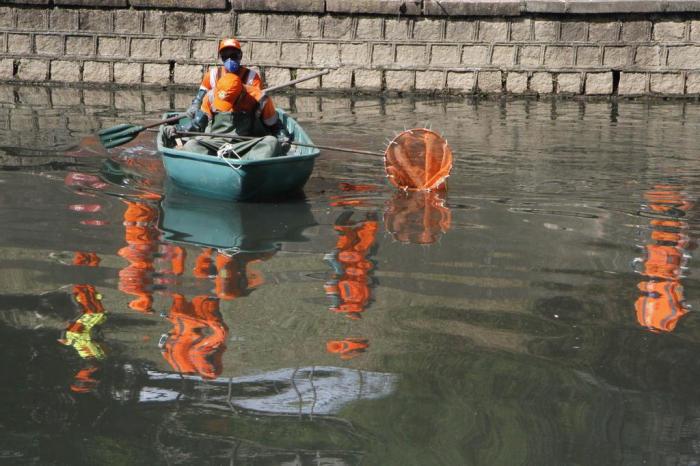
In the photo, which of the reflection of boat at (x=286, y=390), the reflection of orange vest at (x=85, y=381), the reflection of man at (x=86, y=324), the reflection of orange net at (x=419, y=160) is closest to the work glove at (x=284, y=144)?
the reflection of orange net at (x=419, y=160)

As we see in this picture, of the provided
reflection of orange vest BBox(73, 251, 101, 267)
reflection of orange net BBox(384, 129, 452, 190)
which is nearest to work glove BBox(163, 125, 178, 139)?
reflection of orange net BBox(384, 129, 452, 190)

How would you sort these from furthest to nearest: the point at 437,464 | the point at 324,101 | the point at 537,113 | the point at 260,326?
the point at 324,101
the point at 537,113
the point at 260,326
the point at 437,464

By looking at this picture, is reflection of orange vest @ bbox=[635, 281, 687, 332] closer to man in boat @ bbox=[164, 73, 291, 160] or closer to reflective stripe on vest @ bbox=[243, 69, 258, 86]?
man in boat @ bbox=[164, 73, 291, 160]

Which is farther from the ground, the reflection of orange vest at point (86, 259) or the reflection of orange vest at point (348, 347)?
the reflection of orange vest at point (86, 259)

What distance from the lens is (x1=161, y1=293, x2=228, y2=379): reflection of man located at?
563 cm

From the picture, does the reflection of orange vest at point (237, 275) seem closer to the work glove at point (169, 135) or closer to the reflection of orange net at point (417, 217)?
the reflection of orange net at point (417, 217)

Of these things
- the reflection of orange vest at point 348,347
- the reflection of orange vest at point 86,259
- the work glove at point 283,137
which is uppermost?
the work glove at point 283,137

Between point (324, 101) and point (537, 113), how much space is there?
359 cm

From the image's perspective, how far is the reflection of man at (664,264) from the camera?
258 inches

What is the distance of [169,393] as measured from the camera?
17.3 ft

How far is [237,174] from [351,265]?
212 centimetres

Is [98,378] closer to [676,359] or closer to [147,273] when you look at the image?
[147,273]

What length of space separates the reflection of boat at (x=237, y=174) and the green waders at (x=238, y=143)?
198mm

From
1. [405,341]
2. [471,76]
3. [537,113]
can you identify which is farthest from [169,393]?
[471,76]
